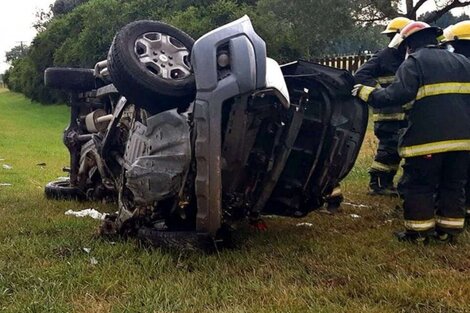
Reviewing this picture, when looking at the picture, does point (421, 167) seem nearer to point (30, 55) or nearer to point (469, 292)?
point (469, 292)

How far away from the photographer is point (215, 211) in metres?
3.20

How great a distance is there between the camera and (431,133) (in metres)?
3.85

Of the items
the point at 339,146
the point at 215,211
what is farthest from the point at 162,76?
the point at 339,146

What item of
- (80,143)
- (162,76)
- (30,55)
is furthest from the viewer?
(30,55)

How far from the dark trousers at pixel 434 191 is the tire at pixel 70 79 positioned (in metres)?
2.78

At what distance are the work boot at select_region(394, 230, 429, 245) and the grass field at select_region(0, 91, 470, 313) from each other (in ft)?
0.27

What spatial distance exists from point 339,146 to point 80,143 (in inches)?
95.3

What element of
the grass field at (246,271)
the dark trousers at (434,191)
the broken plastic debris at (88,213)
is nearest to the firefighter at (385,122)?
the grass field at (246,271)

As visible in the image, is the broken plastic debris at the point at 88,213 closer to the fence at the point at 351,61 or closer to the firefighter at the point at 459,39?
the firefighter at the point at 459,39

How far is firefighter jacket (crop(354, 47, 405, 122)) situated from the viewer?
5844 millimetres

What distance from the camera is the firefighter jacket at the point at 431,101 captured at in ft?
12.6

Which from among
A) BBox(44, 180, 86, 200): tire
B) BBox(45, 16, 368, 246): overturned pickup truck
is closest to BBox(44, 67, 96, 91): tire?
BBox(44, 180, 86, 200): tire

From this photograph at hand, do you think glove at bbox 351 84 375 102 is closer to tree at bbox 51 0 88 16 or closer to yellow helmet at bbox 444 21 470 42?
yellow helmet at bbox 444 21 470 42

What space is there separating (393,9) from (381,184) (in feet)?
51.8
